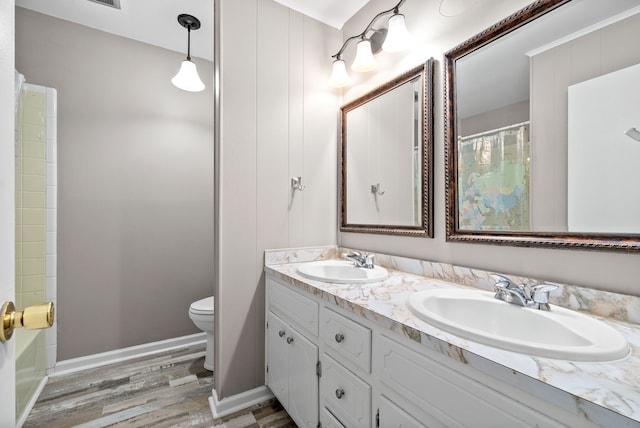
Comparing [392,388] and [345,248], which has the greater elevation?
[345,248]

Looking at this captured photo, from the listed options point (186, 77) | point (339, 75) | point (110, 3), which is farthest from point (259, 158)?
point (110, 3)

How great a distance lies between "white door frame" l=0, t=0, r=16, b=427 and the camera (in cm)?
42

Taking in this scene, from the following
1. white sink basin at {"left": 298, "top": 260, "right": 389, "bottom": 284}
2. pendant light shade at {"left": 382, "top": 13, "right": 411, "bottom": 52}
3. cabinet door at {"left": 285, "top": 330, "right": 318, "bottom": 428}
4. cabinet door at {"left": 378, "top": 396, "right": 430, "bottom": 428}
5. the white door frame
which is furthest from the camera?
white sink basin at {"left": 298, "top": 260, "right": 389, "bottom": 284}

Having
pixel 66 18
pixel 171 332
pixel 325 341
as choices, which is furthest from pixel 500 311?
pixel 66 18

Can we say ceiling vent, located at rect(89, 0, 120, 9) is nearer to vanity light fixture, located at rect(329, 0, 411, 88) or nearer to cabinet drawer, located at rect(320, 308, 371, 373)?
vanity light fixture, located at rect(329, 0, 411, 88)

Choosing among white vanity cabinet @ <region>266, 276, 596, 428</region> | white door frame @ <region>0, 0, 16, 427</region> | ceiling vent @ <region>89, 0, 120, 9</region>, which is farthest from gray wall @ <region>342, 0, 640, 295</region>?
ceiling vent @ <region>89, 0, 120, 9</region>

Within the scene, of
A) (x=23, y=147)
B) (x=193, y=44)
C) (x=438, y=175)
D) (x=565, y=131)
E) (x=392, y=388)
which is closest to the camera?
(x=392, y=388)

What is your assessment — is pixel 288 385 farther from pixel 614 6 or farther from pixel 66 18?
pixel 66 18

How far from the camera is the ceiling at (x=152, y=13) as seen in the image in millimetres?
Answer: 1830

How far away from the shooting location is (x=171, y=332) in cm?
233

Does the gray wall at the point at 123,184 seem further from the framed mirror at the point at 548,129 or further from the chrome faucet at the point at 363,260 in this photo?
the framed mirror at the point at 548,129

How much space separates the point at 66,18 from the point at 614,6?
9.98 feet

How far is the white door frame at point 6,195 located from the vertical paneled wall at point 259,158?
3.57 feet

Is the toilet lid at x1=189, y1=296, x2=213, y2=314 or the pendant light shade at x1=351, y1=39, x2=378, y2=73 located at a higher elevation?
the pendant light shade at x1=351, y1=39, x2=378, y2=73
